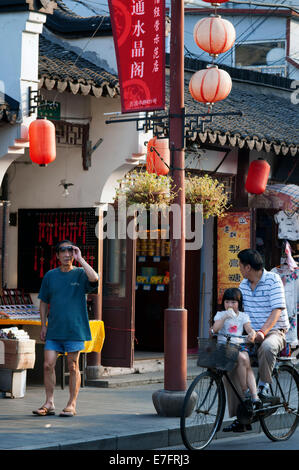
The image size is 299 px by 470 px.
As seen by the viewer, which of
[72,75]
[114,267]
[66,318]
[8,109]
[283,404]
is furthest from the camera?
[114,267]

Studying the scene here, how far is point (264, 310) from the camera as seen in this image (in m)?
10.0

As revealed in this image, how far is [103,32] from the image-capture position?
590 inches

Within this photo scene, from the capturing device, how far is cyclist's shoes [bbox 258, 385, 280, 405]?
9.90 meters

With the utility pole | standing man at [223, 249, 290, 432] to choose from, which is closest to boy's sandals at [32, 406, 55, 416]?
the utility pole

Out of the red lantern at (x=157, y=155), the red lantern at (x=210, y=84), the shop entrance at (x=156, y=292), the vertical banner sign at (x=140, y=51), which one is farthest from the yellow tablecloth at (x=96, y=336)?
the shop entrance at (x=156, y=292)

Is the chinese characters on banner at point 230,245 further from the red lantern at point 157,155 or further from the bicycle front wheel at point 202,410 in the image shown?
the bicycle front wheel at point 202,410

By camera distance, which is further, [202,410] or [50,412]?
[50,412]

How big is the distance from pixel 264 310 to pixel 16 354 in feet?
13.1

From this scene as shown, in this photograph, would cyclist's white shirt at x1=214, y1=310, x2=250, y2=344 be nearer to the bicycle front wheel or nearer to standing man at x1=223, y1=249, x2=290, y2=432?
standing man at x1=223, y1=249, x2=290, y2=432

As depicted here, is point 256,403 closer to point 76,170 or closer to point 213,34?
point 213,34

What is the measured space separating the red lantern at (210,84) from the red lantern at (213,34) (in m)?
0.32

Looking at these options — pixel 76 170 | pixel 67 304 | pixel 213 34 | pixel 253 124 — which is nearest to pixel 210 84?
pixel 213 34
